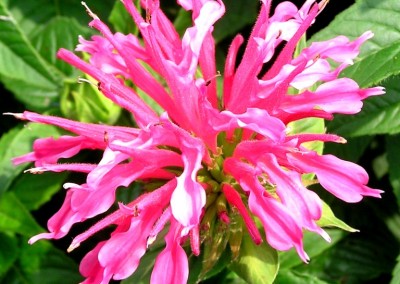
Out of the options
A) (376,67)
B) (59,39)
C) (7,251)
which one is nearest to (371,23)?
(376,67)

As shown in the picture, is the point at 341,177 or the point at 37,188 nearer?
the point at 341,177

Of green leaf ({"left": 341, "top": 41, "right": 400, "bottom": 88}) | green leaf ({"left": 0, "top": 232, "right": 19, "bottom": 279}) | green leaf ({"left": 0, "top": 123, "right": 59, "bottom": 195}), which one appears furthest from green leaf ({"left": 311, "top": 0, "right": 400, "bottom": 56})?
green leaf ({"left": 0, "top": 232, "right": 19, "bottom": 279})

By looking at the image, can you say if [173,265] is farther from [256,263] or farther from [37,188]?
[37,188]

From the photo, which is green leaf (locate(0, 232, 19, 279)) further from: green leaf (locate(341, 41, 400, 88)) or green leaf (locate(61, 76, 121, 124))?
green leaf (locate(341, 41, 400, 88))

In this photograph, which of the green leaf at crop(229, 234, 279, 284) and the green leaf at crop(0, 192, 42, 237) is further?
the green leaf at crop(0, 192, 42, 237)

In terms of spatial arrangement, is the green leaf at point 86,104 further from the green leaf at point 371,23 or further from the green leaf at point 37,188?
the green leaf at point 371,23
